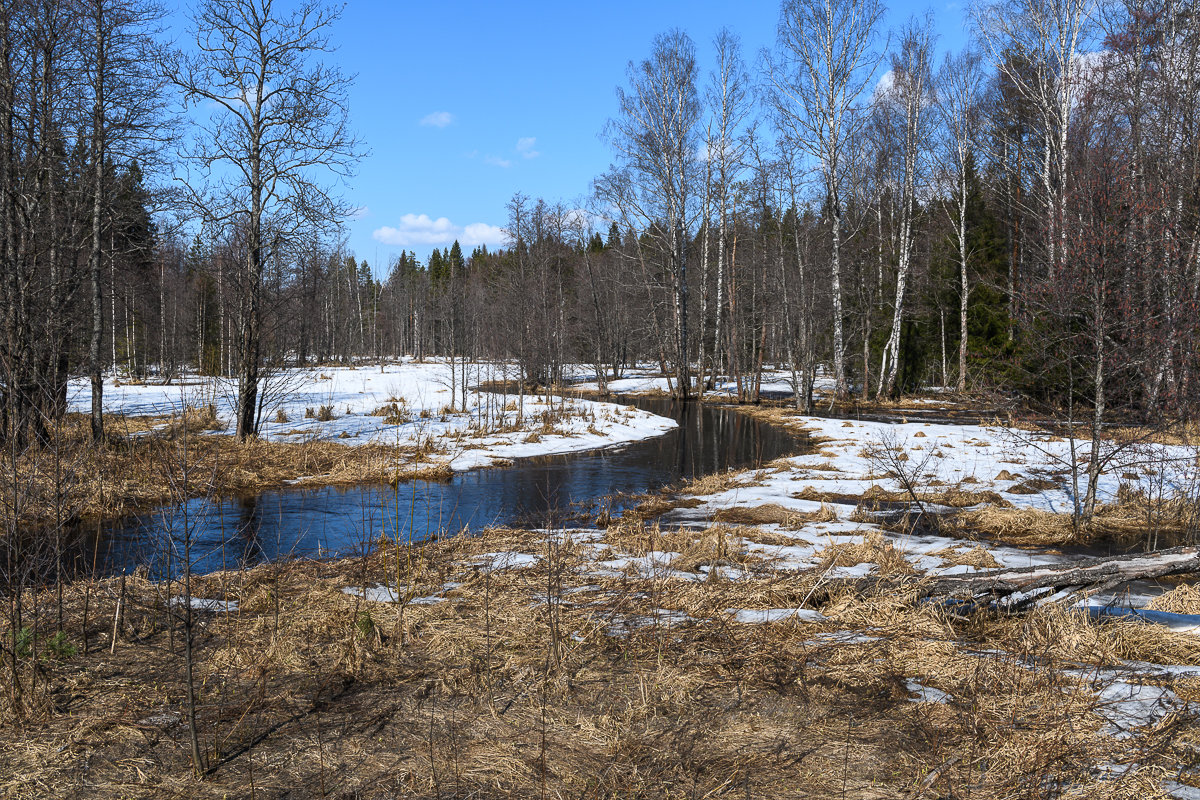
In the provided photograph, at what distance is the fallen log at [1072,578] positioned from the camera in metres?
4.89

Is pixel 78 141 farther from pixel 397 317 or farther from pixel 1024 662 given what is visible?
pixel 397 317

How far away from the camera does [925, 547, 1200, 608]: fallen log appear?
193 inches

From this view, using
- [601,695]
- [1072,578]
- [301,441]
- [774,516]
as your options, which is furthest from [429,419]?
[1072,578]

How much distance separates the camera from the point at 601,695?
402 cm

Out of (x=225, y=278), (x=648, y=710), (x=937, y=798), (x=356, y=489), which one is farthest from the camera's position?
(x=225, y=278)

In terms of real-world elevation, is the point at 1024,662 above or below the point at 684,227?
below

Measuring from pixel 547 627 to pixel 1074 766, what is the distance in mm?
3115

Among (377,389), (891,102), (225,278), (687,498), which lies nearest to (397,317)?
(377,389)

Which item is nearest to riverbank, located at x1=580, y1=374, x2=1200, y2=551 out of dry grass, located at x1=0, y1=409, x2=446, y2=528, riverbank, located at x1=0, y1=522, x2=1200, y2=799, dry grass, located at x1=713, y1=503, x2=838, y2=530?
dry grass, located at x1=713, y1=503, x2=838, y2=530

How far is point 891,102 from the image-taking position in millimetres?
27172

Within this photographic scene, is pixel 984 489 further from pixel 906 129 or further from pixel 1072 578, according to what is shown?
pixel 906 129

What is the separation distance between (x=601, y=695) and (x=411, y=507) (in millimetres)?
4546

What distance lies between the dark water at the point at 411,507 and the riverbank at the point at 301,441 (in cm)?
48

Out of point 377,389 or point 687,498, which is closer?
point 687,498
